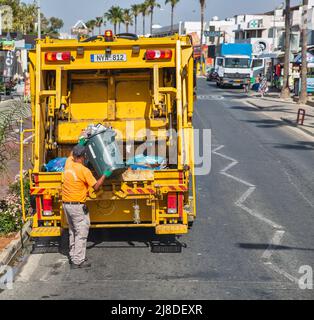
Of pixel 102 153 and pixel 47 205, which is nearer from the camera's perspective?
pixel 102 153

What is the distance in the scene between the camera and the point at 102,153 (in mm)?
8445

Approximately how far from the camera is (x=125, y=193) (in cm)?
880

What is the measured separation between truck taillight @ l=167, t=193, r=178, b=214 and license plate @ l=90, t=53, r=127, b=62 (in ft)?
7.25

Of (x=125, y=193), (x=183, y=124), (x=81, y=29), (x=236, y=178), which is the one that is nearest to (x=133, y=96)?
(x=183, y=124)

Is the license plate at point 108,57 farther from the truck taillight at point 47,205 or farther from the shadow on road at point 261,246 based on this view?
the shadow on road at point 261,246

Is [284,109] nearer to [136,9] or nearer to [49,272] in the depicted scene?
[49,272]

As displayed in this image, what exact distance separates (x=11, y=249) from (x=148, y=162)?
7.85 feet

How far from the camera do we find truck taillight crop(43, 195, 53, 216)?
8953 millimetres

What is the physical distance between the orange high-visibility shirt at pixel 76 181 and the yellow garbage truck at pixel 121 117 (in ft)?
1.09

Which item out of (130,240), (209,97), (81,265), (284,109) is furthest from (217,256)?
(209,97)

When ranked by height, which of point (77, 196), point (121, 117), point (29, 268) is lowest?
point (29, 268)

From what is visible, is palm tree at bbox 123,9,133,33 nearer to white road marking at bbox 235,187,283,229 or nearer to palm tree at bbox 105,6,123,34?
palm tree at bbox 105,6,123,34

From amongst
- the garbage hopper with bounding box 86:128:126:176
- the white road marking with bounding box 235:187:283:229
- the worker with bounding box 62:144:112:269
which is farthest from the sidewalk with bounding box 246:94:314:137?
the worker with bounding box 62:144:112:269
